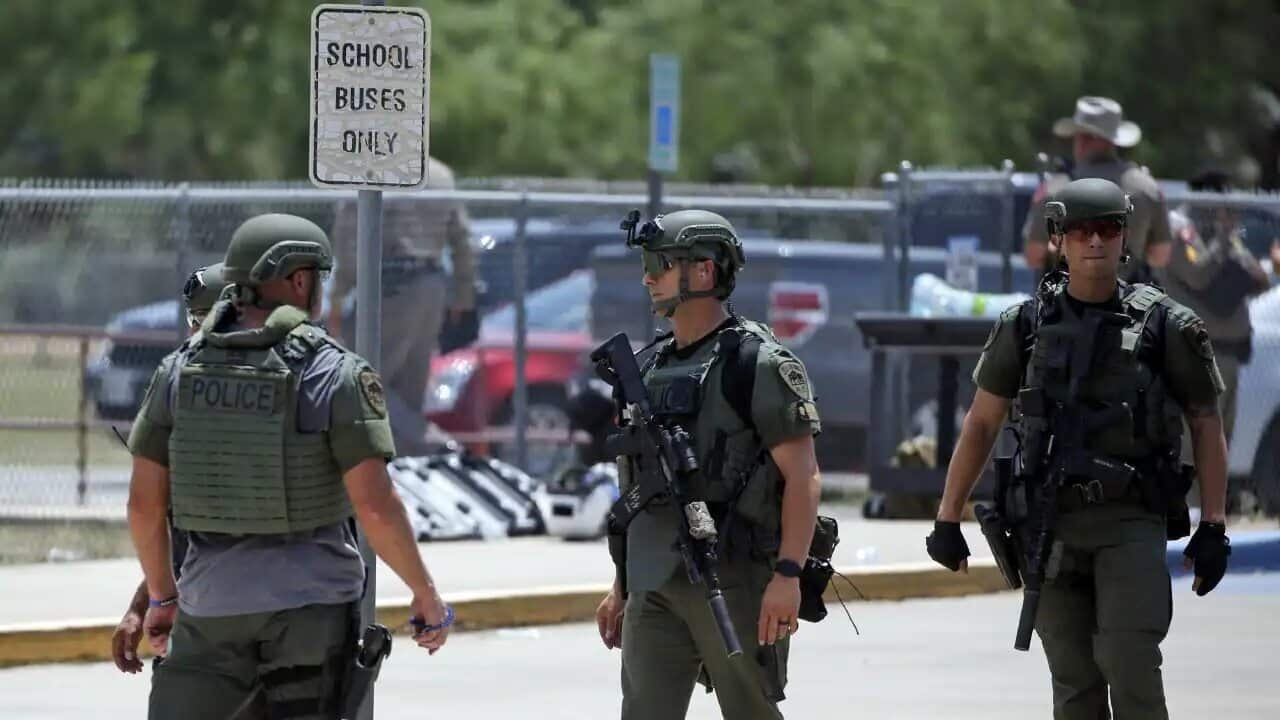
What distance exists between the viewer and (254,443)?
609cm

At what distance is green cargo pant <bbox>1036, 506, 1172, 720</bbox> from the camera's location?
23.5 ft

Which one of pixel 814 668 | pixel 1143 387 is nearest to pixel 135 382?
pixel 814 668

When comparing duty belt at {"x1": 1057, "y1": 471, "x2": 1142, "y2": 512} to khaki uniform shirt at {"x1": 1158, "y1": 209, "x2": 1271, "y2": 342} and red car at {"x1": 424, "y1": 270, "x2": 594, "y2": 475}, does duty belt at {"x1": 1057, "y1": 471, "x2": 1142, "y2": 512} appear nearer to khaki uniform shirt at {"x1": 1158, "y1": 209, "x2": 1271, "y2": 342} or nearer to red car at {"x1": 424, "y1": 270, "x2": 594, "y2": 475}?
khaki uniform shirt at {"x1": 1158, "y1": 209, "x2": 1271, "y2": 342}

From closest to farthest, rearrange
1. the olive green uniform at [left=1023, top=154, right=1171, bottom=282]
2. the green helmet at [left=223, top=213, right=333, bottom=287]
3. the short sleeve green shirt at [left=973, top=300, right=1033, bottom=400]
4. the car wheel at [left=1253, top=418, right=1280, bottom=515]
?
the green helmet at [left=223, top=213, right=333, bottom=287] → the short sleeve green shirt at [left=973, top=300, right=1033, bottom=400] → the olive green uniform at [left=1023, top=154, right=1171, bottom=282] → the car wheel at [left=1253, top=418, right=1280, bottom=515]

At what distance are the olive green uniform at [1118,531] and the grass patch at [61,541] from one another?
25.9ft

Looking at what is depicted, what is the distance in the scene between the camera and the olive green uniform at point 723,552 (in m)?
6.74

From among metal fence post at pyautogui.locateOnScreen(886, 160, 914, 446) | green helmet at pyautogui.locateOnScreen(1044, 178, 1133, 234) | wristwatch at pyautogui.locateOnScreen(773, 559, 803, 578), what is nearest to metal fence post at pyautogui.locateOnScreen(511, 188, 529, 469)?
metal fence post at pyautogui.locateOnScreen(886, 160, 914, 446)

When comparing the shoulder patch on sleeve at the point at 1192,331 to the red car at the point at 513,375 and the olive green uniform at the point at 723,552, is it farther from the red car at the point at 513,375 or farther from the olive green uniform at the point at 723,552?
the red car at the point at 513,375

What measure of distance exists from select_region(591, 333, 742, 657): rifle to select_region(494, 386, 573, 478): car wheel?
9.36 m

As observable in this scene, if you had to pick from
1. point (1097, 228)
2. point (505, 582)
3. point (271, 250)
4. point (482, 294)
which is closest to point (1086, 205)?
point (1097, 228)

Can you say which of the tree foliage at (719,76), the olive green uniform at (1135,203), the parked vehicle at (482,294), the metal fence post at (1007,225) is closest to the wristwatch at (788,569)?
the olive green uniform at (1135,203)

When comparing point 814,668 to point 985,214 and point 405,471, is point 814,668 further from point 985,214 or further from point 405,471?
point 985,214

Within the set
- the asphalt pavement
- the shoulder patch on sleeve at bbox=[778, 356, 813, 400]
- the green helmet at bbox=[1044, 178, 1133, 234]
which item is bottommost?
the asphalt pavement

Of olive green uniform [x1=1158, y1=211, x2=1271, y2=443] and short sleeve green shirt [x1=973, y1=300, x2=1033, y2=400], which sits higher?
short sleeve green shirt [x1=973, y1=300, x2=1033, y2=400]
